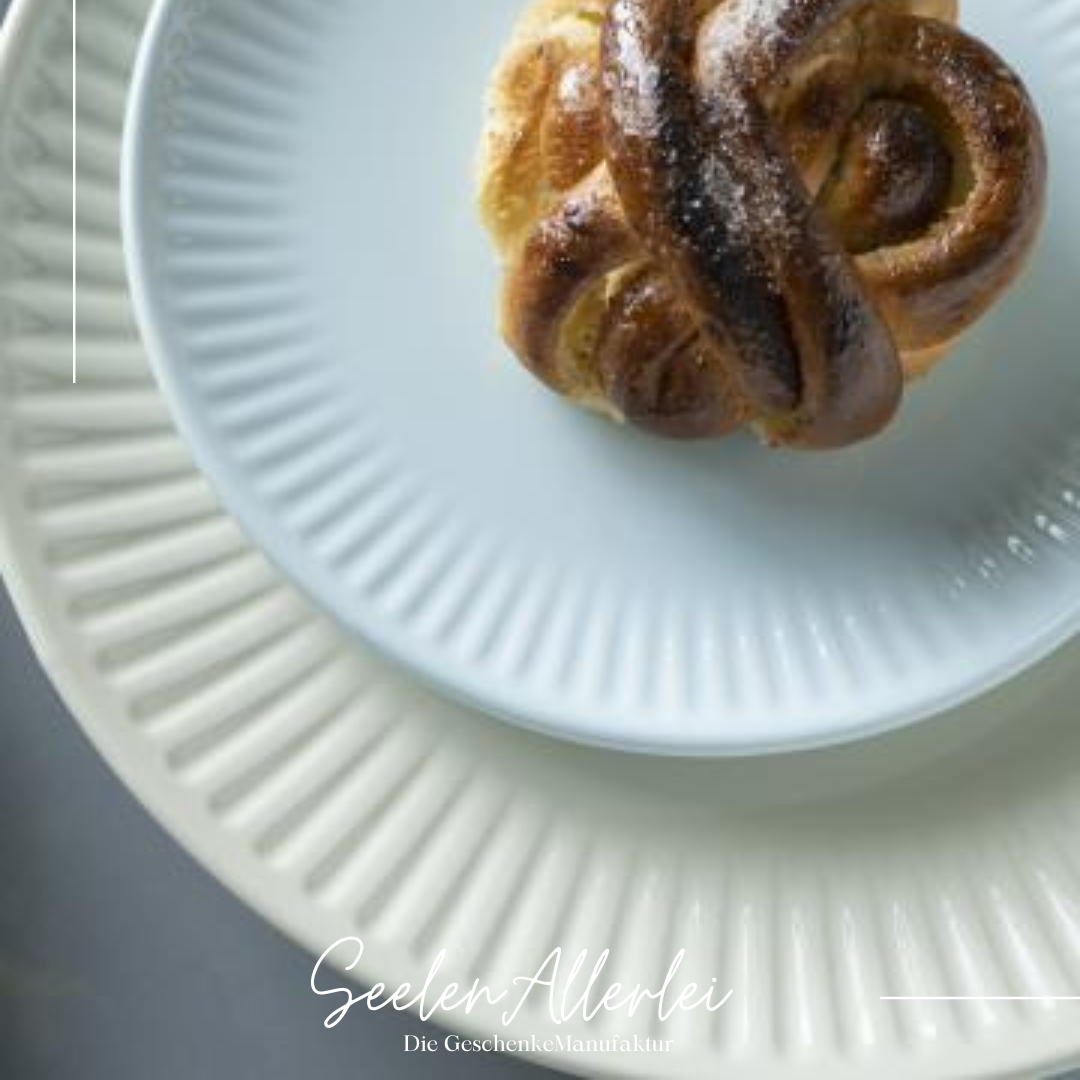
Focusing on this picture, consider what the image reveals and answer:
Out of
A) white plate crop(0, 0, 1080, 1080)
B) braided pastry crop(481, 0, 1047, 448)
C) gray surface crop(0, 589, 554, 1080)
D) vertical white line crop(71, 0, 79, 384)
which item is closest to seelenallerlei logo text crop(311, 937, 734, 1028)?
white plate crop(0, 0, 1080, 1080)

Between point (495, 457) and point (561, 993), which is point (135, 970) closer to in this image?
point (561, 993)

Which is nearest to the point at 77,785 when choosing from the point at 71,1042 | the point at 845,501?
the point at 71,1042

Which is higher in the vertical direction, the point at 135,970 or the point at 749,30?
the point at 749,30

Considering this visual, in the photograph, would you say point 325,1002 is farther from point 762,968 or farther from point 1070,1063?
point 1070,1063

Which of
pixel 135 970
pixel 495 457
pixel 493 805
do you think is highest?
pixel 495 457

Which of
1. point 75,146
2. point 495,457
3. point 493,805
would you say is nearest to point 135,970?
point 493,805

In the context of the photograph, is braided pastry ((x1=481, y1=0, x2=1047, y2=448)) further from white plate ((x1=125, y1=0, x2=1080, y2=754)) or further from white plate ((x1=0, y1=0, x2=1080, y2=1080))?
white plate ((x1=0, y1=0, x2=1080, y2=1080))
